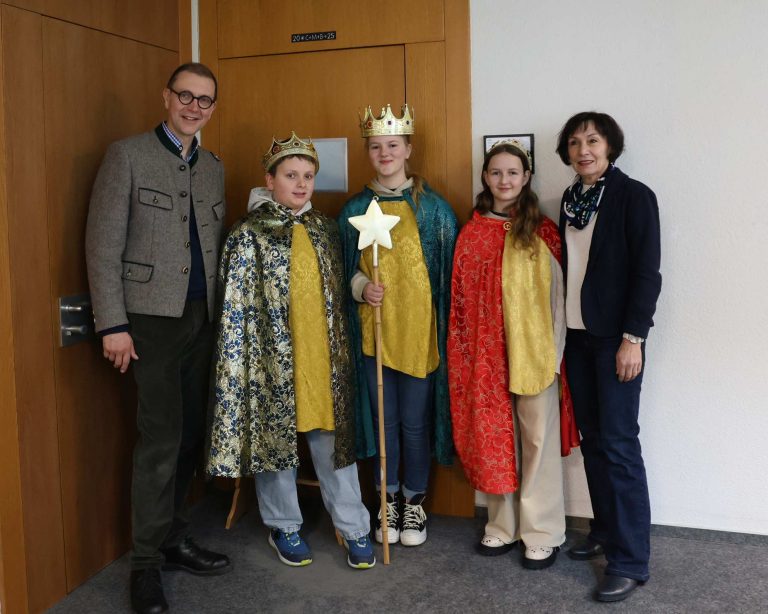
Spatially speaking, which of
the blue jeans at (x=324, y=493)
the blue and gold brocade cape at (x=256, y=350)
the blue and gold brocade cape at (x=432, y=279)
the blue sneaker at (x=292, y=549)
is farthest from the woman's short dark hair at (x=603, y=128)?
the blue sneaker at (x=292, y=549)

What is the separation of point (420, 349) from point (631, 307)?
777 millimetres

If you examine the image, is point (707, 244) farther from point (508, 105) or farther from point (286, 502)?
point (286, 502)

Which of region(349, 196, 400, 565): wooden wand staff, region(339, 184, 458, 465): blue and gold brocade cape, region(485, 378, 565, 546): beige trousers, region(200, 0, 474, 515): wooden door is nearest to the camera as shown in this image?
region(349, 196, 400, 565): wooden wand staff

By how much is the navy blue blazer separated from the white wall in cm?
43

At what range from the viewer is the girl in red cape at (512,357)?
2.67m

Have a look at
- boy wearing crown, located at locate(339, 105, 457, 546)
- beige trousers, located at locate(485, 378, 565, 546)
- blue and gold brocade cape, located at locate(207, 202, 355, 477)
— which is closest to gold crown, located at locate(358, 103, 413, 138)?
boy wearing crown, located at locate(339, 105, 457, 546)

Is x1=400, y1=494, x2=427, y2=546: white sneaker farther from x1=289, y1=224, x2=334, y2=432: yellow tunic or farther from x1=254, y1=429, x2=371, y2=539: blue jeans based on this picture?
x1=289, y1=224, x2=334, y2=432: yellow tunic

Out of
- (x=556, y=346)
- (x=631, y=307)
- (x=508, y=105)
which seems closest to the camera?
(x=631, y=307)

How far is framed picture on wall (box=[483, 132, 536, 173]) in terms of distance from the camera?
297 cm

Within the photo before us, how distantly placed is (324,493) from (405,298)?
30.8 inches

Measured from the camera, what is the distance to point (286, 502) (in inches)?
111

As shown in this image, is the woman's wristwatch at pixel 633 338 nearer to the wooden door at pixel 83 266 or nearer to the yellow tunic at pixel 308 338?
the yellow tunic at pixel 308 338

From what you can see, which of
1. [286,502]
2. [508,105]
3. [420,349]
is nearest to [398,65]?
[508,105]

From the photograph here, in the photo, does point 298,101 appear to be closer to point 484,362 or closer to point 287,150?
point 287,150
